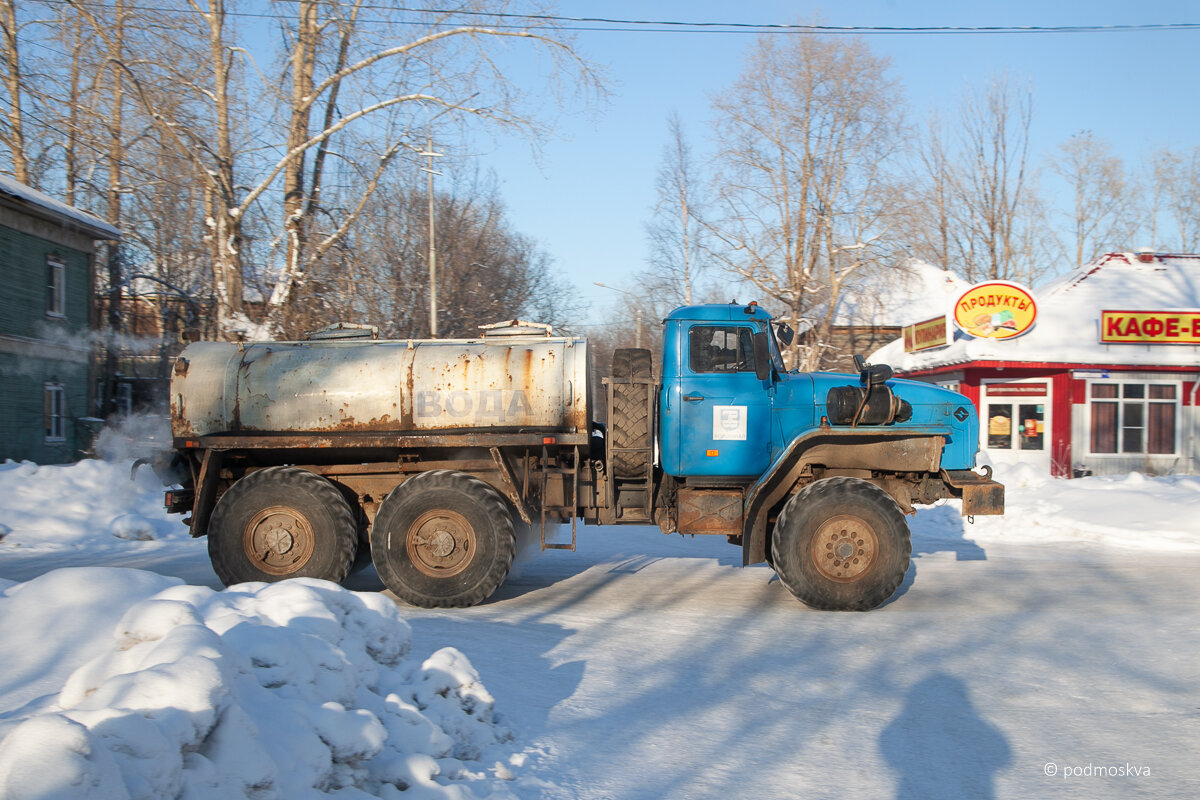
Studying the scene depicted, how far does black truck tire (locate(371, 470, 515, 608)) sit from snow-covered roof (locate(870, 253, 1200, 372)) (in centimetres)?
1602

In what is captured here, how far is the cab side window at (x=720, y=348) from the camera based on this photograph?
820cm

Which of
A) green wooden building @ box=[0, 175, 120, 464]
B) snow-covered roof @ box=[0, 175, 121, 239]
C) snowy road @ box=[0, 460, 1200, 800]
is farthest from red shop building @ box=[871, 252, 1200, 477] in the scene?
green wooden building @ box=[0, 175, 120, 464]

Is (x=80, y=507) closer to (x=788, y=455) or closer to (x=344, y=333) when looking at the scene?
(x=344, y=333)

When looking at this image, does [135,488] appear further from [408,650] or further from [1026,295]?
[1026,295]

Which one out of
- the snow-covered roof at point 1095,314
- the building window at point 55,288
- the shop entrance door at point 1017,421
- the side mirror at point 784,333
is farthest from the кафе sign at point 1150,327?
the building window at point 55,288

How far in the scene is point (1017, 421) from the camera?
70.6 ft

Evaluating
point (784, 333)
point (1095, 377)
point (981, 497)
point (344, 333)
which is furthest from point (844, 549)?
point (1095, 377)

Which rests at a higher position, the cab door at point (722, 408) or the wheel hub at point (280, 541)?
the cab door at point (722, 408)

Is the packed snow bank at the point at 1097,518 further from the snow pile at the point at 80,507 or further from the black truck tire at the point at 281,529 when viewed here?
the snow pile at the point at 80,507

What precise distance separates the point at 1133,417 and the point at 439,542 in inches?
785

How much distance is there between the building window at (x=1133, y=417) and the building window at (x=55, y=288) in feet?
88.4

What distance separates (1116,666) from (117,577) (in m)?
6.85

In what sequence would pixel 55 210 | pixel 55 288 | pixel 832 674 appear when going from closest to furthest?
pixel 832 674 → pixel 55 210 → pixel 55 288

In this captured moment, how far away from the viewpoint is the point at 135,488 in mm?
13672
